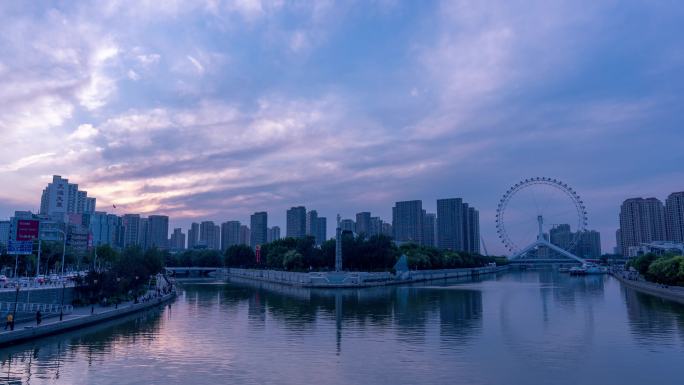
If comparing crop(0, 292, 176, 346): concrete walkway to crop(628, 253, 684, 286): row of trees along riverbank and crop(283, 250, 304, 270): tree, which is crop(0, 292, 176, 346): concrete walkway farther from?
crop(628, 253, 684, 286): row of trees along riverbank

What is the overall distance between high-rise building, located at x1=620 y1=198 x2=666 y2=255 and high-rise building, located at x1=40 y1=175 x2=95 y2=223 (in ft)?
580

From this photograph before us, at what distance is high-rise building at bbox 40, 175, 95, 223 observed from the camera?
15012cm

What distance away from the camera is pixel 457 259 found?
13788cm

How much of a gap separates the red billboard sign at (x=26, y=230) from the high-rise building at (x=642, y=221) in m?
176

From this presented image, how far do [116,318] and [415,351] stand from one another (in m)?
24.2

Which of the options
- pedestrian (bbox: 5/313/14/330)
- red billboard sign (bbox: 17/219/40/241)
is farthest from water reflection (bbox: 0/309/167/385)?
red billboard sign (bbox: 17/219/40/241)

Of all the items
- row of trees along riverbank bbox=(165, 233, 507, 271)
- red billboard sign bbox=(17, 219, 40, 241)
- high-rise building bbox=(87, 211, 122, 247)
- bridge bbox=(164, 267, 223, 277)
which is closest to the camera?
red billboard sign bbox=(17, 219, 40, 241)

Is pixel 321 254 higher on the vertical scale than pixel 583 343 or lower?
higher

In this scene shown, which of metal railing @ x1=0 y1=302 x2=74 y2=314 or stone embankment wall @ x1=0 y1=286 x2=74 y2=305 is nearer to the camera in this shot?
metal railing @ x1=0 y1=302 x2=74 y2=314

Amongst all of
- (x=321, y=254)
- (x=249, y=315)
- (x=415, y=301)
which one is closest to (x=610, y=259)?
(x=321, y=254)

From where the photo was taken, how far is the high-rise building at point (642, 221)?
173500 millimetres

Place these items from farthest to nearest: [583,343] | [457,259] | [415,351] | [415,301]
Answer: [457,259]
[415,301]
[583,343]
[415,351]

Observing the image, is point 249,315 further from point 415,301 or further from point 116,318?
point 415,301

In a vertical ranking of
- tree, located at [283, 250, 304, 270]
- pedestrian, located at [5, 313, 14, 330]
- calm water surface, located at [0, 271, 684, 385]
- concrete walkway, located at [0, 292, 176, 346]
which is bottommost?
calm water surface, located at [0, 271, 684, 385]
